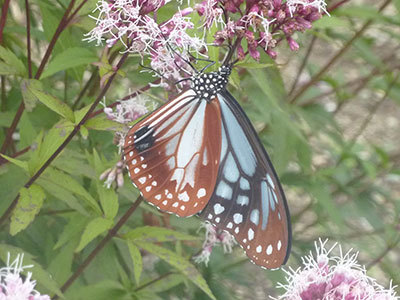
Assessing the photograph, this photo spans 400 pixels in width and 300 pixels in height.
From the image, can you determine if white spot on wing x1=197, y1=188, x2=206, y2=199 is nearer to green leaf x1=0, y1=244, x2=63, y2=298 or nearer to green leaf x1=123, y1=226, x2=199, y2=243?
green leaf x1=123, y1=226, x2=199, y2=243

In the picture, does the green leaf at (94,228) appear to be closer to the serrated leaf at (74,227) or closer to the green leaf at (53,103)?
the serrated leaf at (74,227)

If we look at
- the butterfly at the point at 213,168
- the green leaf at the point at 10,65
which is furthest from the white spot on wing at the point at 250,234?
the green leaf at the point at 10,65

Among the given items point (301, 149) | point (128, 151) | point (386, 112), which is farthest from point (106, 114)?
point (386, 112)

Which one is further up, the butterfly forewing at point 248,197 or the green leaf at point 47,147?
the green leaf at point 47,147

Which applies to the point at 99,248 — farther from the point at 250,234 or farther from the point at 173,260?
the point at 250,234

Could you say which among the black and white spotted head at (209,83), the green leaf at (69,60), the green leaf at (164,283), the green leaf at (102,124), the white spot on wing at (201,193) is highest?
the green leaf at (69,60)

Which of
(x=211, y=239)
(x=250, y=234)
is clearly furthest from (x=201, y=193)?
(x=211, y=239)
